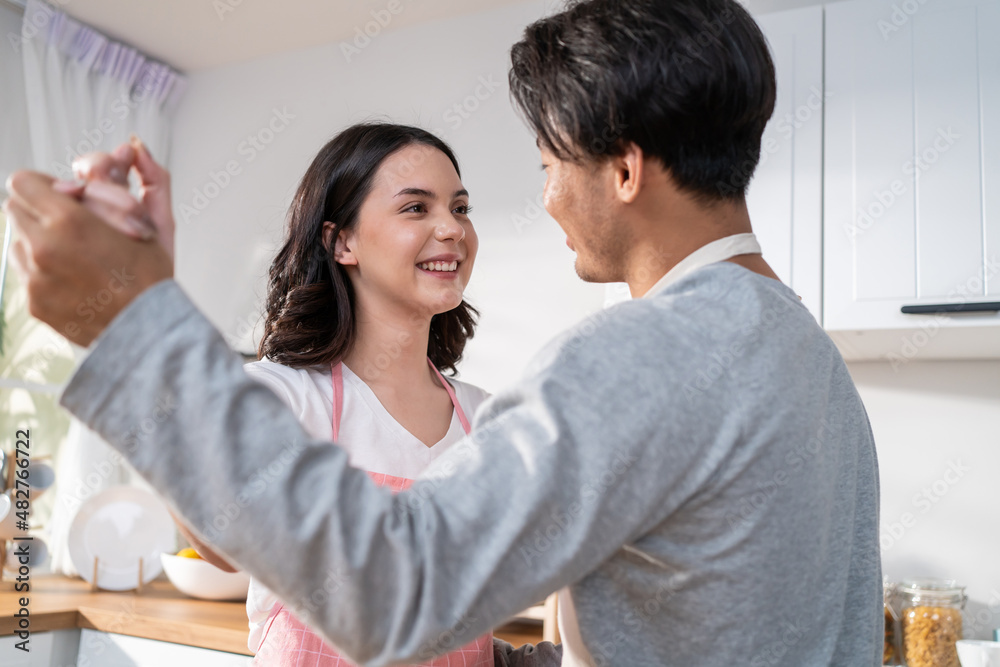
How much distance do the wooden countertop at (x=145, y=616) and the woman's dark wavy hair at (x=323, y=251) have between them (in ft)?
3.34

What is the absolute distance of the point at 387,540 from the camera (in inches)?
17.4

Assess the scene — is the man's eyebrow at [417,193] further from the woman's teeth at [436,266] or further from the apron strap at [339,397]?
the apron strap at [339,397]

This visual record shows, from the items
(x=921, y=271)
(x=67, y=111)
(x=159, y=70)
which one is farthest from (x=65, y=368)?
(x=921, y=271)

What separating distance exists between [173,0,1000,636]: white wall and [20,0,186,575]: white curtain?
9.4 inches

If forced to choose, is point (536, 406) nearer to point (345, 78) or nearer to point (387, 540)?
point (387, 540)

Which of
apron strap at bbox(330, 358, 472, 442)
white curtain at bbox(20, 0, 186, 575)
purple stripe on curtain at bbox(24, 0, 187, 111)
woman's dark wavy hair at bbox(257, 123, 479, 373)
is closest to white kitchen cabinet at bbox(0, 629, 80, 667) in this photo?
white curtain at bbox(20, 0, 186, 575)

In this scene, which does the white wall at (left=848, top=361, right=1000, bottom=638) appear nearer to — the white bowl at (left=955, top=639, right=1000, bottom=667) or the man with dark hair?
the white bowl at (left=955, top=639, right=1000, bottom=667)

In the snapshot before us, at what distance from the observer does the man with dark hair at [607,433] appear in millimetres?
428

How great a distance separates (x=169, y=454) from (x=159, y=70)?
11.0 feet

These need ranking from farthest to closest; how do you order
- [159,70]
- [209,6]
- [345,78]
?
[159,70]
[345,78]
[209,6]

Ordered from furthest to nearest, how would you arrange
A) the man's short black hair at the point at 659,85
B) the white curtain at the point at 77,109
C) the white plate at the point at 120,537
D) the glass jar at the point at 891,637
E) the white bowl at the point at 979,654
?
the white curtain at the point at 77,109 < the white plate at the point at 120,537 < the glass jar at the point at 891,637 < the white bowl at the point at 979,654 < the man's short black hair at the point at 659,85

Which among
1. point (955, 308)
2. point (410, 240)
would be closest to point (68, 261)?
point (410, 240)

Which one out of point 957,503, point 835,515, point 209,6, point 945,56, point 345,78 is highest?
point 209,6

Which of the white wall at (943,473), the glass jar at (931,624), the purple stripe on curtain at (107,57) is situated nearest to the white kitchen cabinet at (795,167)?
the white wall at (943,473)
